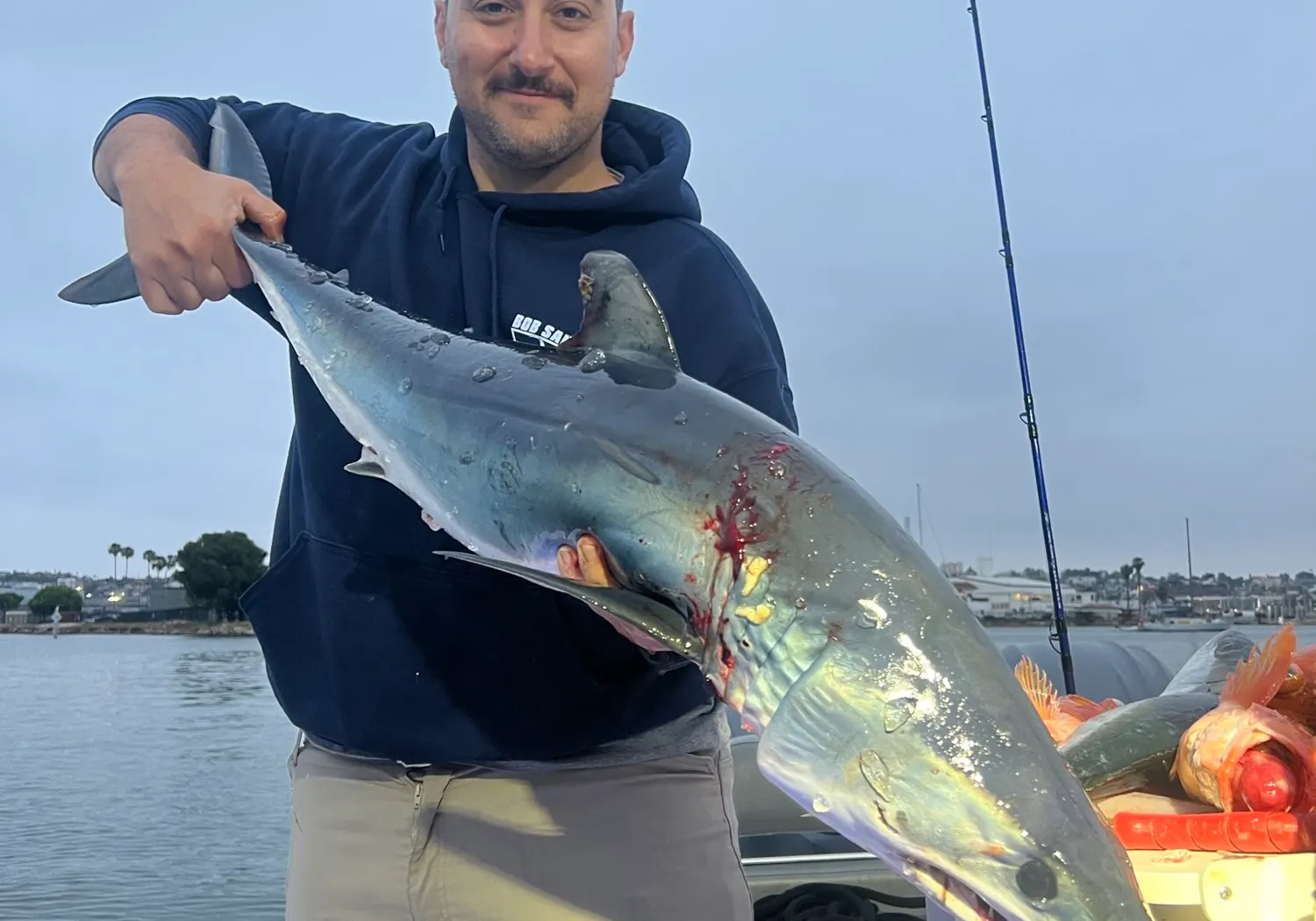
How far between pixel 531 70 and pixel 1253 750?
223 cm

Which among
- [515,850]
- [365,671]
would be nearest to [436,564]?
[365,671]

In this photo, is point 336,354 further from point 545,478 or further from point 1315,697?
point 1315,697

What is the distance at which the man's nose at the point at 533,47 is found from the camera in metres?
2.53

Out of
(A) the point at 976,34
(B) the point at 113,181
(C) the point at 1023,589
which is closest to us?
(B) the point at 113,181

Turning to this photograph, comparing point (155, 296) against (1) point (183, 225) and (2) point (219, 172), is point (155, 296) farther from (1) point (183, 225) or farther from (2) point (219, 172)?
(2) point (219, 172)

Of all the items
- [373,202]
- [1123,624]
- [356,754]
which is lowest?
[1123,624]

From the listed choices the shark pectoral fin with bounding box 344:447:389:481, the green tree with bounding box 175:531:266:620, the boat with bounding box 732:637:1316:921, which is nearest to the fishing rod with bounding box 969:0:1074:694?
the boat with bounding box 732:637:1316:921

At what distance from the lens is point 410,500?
246 centimetres

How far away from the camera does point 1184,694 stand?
286 centimetres

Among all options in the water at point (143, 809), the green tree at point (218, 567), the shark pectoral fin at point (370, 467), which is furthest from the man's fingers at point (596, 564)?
the green tree at point (218, 567)

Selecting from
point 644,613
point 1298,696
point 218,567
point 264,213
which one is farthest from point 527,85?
point 218,567

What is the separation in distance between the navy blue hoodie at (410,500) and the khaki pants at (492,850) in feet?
0.36

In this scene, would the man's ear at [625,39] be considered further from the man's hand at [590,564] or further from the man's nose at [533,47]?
the man's hand at [590,564]

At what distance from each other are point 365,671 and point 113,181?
138 centimetres
